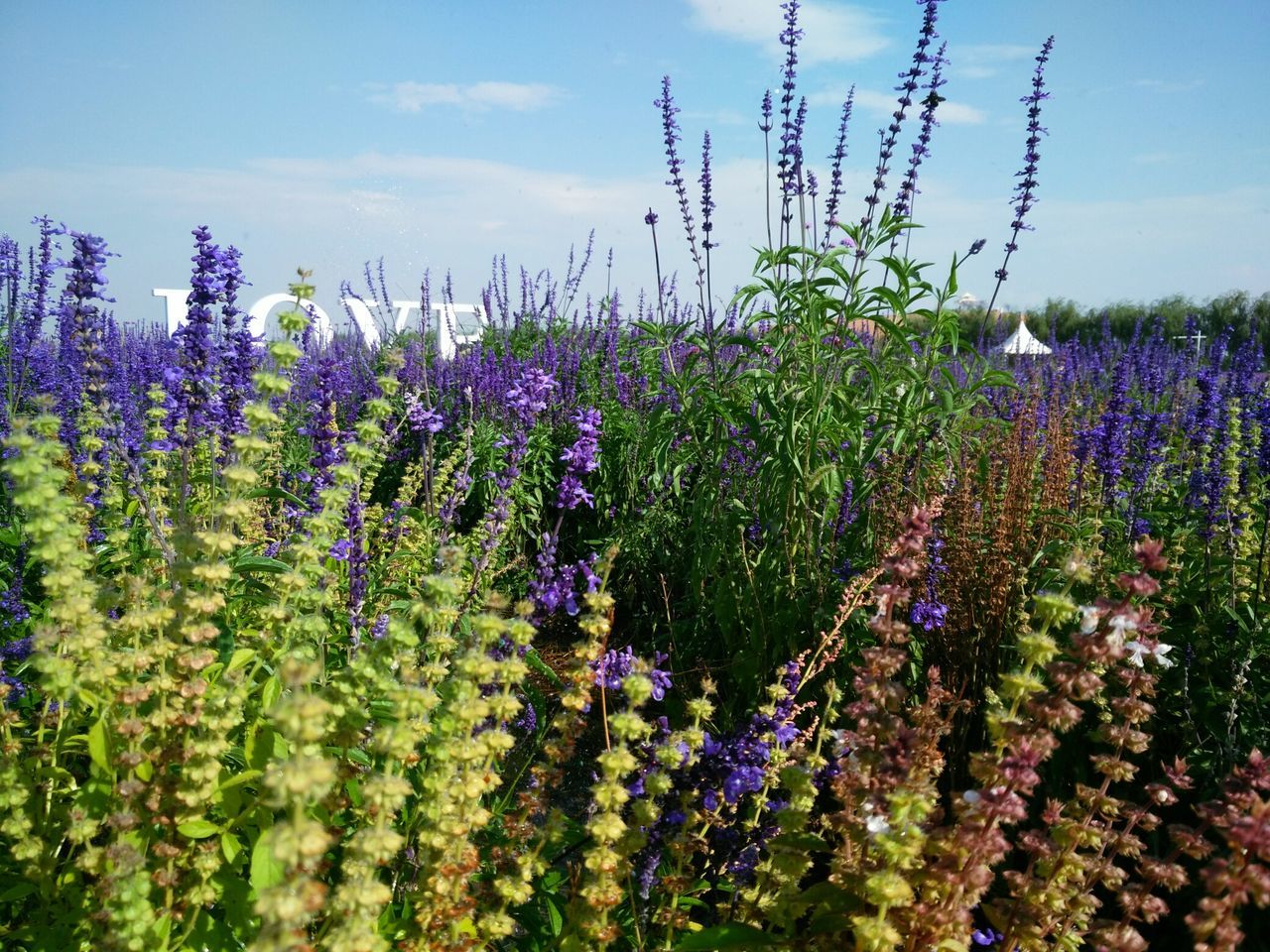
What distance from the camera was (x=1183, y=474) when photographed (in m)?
5.21

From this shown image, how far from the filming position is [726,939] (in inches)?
67.9

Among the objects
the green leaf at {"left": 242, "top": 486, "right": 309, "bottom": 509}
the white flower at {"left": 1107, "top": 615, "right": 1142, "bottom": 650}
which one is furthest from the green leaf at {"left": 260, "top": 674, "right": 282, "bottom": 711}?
the white flower at {"left": 1107, "top": 615, "right": 1142, "bottom": 650}

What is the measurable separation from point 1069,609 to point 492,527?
6.90 feet

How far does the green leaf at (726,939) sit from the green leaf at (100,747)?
4.02 feet

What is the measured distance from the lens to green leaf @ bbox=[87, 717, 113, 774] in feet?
6.03

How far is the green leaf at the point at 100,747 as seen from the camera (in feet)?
6.03

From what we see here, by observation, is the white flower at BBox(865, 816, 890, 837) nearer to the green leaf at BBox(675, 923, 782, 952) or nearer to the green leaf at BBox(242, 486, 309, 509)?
the green leaf at BBox(675, 923, 782, 952)

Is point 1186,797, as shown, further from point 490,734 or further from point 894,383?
point 490,734

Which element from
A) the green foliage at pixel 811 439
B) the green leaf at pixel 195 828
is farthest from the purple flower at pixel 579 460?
the green leaf at pixel 195 828

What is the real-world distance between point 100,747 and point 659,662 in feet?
5.50

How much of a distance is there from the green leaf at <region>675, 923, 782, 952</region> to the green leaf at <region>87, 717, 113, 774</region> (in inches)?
48.2

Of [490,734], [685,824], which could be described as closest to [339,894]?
[490,734]

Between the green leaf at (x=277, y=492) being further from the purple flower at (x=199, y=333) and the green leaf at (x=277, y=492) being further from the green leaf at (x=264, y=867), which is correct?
the green leaf at (x=264, y=867)

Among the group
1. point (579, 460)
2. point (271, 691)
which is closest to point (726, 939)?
point (271, 691)
